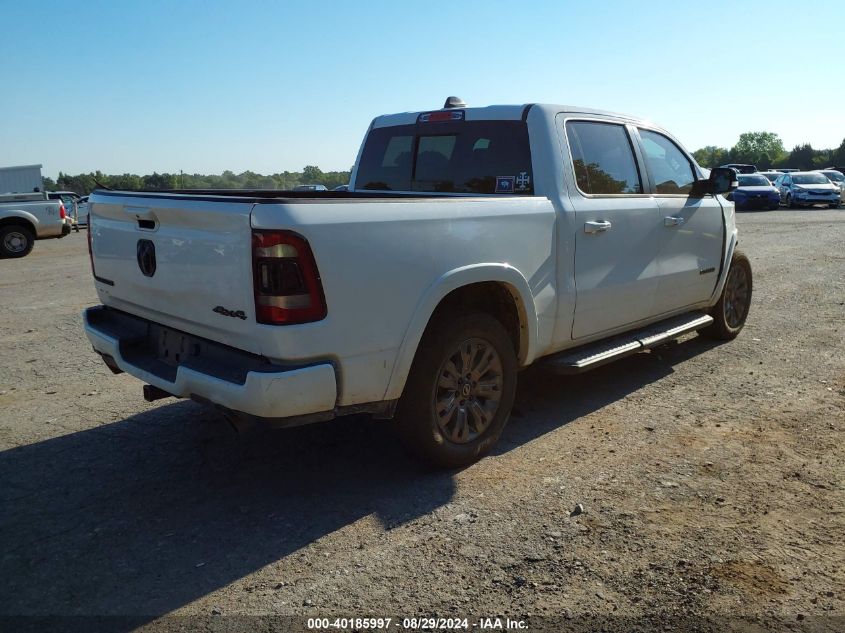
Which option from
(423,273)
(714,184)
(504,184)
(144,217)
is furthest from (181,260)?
(714,184)

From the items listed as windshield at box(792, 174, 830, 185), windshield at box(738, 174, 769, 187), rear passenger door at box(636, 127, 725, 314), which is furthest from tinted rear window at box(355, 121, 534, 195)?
windshield at box(792, 174, 830, 185)

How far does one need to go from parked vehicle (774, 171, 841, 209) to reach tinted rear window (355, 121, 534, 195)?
1180 inches

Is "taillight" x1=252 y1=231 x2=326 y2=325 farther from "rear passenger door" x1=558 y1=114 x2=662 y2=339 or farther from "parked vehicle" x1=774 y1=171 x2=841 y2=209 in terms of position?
"parked vehicle" x1=774 y1=171 x2=841 y2=209

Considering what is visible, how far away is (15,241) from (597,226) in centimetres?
1699

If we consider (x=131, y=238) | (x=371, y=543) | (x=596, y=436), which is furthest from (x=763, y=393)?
(x=131, y=238)

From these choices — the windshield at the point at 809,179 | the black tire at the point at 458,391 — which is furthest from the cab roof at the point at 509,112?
the windshield at the point at 809,179

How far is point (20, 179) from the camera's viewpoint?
26.8 metres

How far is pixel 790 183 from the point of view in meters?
31.5

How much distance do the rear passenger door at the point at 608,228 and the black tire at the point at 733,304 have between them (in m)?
1.63

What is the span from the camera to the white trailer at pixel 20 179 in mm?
26406

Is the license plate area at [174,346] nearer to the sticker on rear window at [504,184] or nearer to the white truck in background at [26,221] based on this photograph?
the sticker on rear window at [504,184]

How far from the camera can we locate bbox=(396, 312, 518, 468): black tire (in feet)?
12.3

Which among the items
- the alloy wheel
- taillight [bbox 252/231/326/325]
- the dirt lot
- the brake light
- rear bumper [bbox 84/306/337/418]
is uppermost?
the brake light

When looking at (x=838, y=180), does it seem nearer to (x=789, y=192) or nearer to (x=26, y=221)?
(x=789, y=192)
